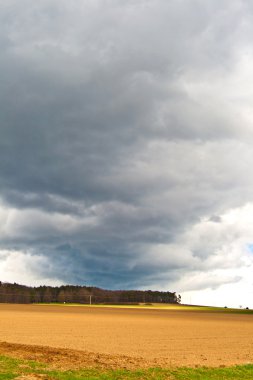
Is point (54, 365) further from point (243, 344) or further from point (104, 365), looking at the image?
point (243, 344)

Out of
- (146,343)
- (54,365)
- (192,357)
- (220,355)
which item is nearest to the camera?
(54,365)

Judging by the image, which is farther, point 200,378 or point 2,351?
point 2,351

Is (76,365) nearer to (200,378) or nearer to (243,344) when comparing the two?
(200,378)

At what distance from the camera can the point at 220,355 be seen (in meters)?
36.3

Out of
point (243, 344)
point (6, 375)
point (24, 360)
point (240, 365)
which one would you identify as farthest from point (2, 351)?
point (243, 344)

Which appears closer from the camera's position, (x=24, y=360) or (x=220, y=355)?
(x=24, y=360)

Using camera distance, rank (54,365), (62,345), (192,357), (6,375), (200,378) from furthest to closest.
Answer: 1. (62,345)
2. (192,357)
3. (54,365)
4. (200,378)
5. (6,375)

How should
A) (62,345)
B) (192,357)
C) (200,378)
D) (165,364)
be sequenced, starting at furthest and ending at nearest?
(62,345) < (192,357) < (165,364) < (200,378)

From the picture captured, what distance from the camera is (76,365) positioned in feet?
89.2

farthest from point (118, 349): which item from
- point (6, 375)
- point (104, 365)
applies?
→ point (6, 375)

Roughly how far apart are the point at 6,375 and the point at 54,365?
4805 millimetres

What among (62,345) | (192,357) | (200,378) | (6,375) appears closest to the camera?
(6,375)

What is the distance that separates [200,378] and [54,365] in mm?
8094

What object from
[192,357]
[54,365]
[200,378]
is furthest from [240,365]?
[54,365]
